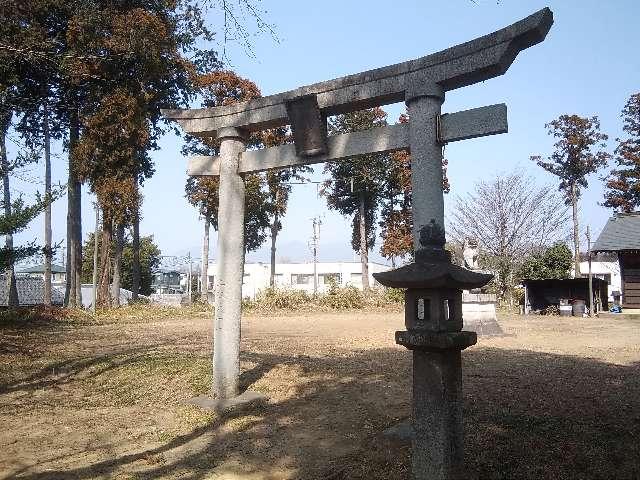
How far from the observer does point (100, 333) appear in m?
14.2

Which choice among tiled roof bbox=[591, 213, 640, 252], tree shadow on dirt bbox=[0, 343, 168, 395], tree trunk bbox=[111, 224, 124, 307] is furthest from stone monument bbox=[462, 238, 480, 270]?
tree trunk bbox=[111, 224, 124, 307]

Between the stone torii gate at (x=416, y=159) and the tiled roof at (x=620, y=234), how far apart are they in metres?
21.9

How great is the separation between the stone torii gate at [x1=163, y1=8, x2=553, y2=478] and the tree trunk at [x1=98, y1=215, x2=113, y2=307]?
14.9 m

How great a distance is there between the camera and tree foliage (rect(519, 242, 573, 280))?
25109mm

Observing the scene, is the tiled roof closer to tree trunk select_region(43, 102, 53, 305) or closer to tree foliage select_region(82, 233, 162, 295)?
tree trunk select_region(43, 102, 53, 305)

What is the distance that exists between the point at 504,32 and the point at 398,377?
17.1 ft

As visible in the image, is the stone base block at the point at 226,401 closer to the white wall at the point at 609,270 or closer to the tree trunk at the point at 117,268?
the tree trunk at the point at 117,268

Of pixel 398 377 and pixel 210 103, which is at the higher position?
pixel 210 103

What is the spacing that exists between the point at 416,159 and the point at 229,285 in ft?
10.5

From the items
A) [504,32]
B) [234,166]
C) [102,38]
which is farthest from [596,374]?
[102,38]

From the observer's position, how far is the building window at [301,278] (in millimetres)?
57844

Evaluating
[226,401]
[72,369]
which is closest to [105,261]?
[72,369]

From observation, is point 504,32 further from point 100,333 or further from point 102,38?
point 102,38

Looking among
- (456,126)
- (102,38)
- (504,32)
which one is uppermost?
(102,38)
